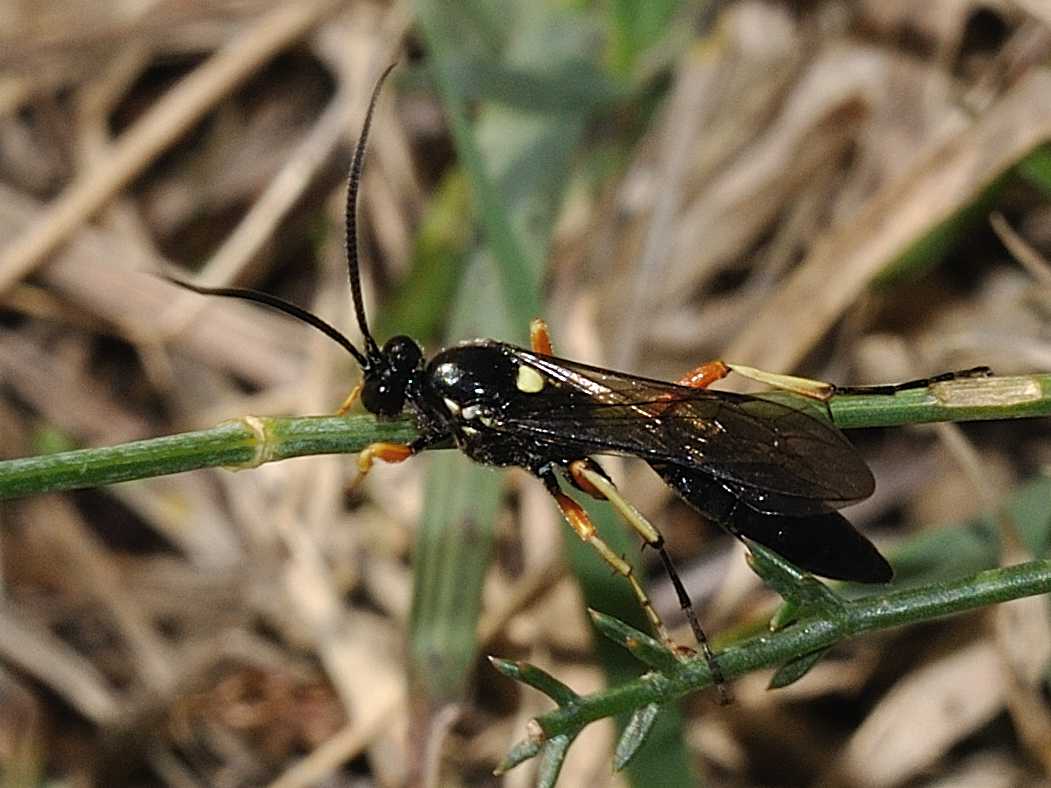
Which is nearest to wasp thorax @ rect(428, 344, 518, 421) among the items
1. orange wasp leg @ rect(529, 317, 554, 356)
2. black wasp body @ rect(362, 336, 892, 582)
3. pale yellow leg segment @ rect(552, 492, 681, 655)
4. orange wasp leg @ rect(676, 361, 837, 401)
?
black wasp body @ rect(362, 336, 892, 582)

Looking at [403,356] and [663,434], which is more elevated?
[403,356]

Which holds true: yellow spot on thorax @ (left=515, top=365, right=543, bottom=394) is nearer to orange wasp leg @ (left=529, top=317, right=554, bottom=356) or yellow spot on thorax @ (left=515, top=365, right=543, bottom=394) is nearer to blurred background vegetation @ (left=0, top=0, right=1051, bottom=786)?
orange wasp leg @ (left=529, top=317, right=554, bottom=356)

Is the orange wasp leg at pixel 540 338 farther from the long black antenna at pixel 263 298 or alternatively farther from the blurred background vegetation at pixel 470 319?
the long black antenna at pixel 263 298

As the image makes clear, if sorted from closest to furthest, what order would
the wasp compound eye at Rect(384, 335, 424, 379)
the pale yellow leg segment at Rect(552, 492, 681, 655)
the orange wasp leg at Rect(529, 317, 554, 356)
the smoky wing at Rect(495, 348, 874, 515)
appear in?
the smoky wing at Rect(495, 348, 874, 515)
the pale yellow leg segment at Rect(552, 492, 681, 655)
the wasp compound eye at Rect(384, 335, 424, 379)
the orange wasp leg at Rect(529, 317, 554, 356)

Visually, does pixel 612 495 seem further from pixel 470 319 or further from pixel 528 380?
pixel 470 319

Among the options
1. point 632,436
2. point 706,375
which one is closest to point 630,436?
point 632,436

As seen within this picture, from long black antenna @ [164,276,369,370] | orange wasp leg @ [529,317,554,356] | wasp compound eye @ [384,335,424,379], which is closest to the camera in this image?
long black antenna @ [164,276,369,370]

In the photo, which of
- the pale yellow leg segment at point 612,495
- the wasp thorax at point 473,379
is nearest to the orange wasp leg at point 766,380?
the pale yellow leg segment at point 612,495
